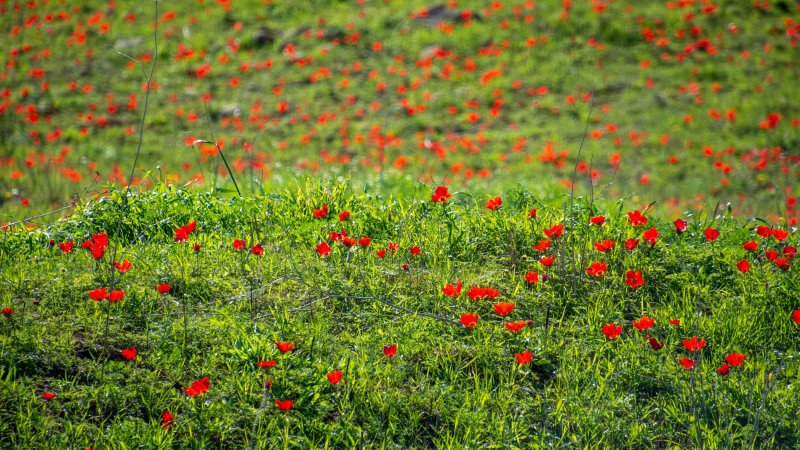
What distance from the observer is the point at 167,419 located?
2682 mm

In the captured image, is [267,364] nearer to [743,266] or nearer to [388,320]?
[388,320]

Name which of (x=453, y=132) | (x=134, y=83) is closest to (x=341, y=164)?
(x=453, y=132)

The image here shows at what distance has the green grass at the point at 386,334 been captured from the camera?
2.79m

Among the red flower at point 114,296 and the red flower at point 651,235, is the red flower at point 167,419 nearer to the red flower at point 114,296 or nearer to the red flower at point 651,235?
the red flower at point 114,296

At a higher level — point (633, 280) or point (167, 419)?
point (633, 280)

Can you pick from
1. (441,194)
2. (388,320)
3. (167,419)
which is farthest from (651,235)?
(167,419)

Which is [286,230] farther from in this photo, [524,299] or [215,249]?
[524,299]

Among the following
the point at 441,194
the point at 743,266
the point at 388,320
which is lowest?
the point at 388,320

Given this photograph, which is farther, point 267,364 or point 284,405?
point 267,364

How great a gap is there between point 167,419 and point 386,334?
97cm

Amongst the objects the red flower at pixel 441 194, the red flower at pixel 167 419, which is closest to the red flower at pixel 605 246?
the red flower at pixel 441 194

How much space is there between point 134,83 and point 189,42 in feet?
4.92

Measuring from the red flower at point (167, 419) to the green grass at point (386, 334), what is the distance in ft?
0.11

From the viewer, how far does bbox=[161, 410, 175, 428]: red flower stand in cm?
266
